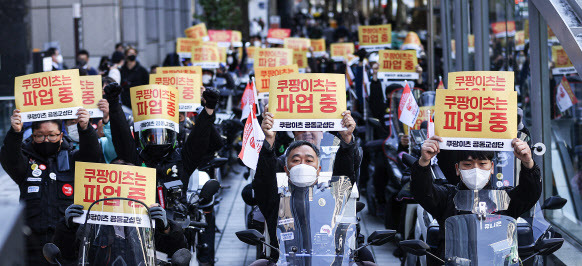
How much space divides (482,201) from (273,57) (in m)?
8.37

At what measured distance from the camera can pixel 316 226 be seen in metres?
5.11

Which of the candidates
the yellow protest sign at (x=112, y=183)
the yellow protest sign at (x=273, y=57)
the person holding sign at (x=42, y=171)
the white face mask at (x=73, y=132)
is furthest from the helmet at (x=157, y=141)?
the yellow protest sign at (x=273, y=57)

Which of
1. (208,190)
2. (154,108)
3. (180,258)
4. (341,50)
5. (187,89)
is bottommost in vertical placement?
(180,258)

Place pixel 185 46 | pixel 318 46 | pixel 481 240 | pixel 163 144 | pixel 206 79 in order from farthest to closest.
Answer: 1. pixel 318 46
2. pixel 185 46
3. pixel 206 79
4. pixel 163 144
5. pixel 481 240

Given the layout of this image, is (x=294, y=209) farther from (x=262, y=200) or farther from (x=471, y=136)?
(x=471, y=136)

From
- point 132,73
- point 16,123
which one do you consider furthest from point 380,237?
point 132,73

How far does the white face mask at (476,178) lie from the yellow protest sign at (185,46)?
1161 cm

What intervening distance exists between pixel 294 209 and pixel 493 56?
9000 millimetres

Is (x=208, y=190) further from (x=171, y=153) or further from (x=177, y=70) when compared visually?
(x=177, y=70)

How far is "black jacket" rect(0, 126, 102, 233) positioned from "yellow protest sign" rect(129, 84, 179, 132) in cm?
83

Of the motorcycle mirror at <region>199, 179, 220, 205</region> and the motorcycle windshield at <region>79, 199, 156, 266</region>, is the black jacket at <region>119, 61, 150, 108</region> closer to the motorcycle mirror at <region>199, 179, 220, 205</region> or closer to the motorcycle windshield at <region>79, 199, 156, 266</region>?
the motorcycle mirror at <region>199, 179, 220, 205</region>

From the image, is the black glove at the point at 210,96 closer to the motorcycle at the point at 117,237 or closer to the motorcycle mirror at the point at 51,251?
the motorcycle at the point at 117,237

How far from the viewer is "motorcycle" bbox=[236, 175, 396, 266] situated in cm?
503

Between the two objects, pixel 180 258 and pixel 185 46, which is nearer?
pixel 180 258
